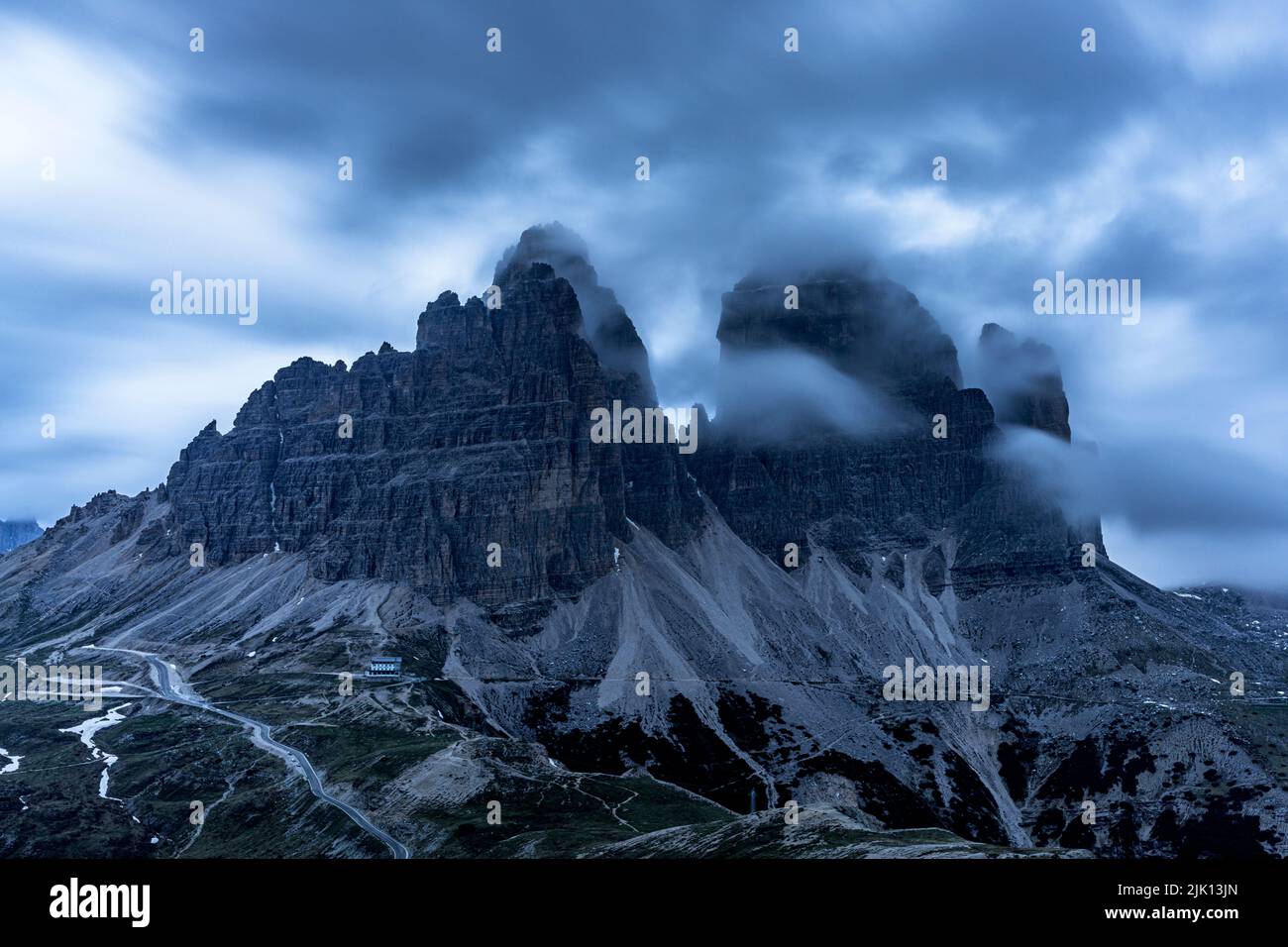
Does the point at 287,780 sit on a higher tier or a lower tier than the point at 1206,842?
higher

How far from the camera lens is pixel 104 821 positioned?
13650cm
